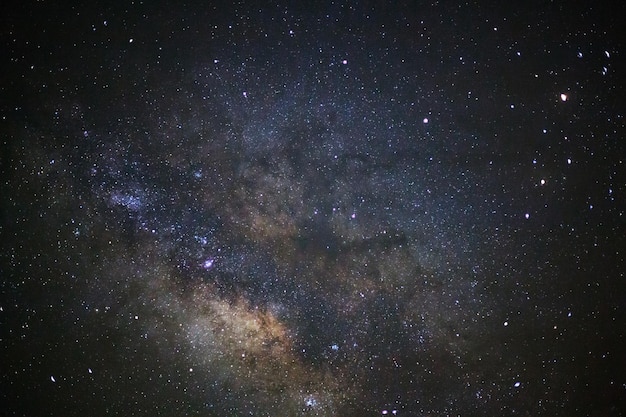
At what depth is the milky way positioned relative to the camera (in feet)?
6.06

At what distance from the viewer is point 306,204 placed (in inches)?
74.8

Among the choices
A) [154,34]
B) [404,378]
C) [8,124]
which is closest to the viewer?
[154,34]

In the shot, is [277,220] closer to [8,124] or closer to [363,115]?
[363,115]

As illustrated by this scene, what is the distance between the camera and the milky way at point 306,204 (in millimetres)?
1846

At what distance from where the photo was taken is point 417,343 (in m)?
2.06

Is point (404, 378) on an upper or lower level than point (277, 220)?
lower

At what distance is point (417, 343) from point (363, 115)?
139 cm

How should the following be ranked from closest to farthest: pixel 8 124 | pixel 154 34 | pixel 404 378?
pixel 154 34, pixel 8 124, pixel 404 378

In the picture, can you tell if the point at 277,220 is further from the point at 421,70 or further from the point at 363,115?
the point at 421,70

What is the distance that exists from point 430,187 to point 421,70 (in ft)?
2.12

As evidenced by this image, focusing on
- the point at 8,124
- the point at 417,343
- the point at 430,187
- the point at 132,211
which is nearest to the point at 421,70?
the point at 430,187

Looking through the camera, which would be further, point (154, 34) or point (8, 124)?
point (8, 124)

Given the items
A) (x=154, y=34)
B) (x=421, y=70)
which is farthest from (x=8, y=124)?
(x=421, y=70)

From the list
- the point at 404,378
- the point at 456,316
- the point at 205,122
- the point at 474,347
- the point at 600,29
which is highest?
the point at 600,29
